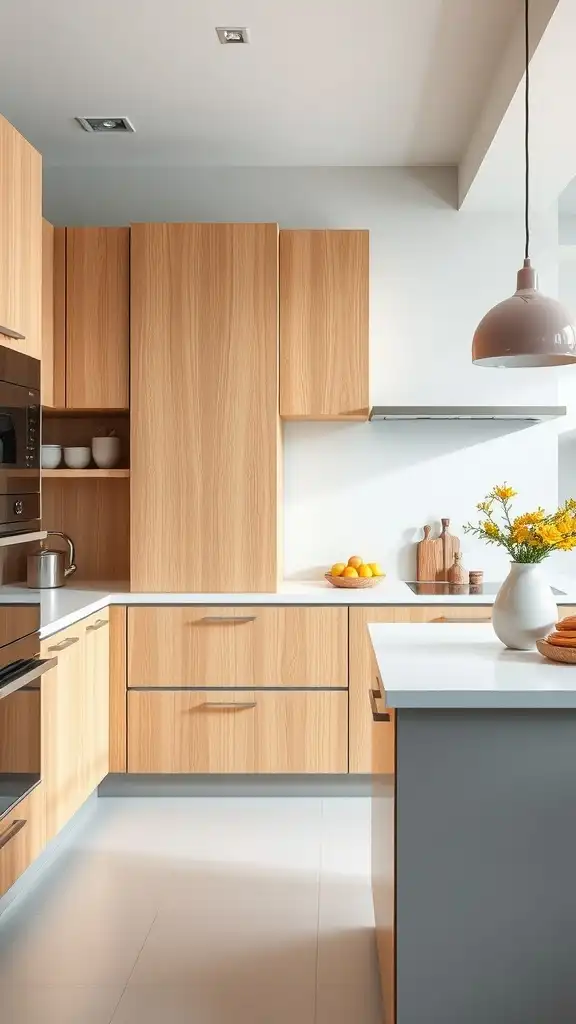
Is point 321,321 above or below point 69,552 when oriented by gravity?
above

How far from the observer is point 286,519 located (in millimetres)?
4148

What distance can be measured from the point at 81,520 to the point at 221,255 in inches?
54.2

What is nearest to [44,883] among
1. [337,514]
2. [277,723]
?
[277,723]

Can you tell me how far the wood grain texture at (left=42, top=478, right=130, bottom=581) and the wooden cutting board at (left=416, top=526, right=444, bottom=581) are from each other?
4.44 ft

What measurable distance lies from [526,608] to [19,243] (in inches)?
71.9

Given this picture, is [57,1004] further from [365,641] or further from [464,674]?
[365,641]

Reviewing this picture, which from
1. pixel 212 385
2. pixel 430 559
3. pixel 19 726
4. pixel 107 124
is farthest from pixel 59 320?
pixel 430 559

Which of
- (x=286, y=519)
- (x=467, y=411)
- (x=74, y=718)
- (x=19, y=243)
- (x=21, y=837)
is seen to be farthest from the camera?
(x=286, y=519)

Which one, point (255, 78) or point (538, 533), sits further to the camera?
point (255, 78)

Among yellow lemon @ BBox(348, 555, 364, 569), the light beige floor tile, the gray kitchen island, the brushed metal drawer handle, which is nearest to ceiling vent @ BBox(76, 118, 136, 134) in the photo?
yellow lemon @ BBox(348, 555, 364, 569)

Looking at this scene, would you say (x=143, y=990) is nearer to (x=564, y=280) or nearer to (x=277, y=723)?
(x=277, y=723)

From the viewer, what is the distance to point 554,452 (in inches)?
163

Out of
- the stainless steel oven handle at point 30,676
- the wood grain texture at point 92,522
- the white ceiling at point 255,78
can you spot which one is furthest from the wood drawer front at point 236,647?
the white ceiling at point 255,78

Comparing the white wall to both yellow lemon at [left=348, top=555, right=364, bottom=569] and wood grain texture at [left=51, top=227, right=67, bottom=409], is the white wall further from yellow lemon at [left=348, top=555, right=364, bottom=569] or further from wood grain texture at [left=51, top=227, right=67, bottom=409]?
wood grain texture at [left=51, top=227, right=67, bottom=409]
